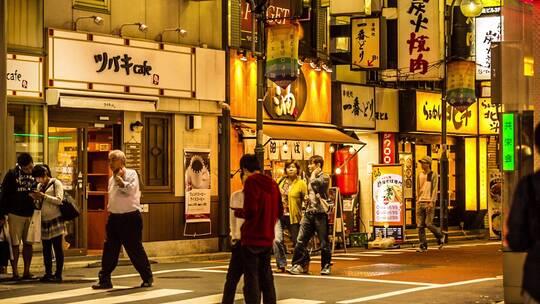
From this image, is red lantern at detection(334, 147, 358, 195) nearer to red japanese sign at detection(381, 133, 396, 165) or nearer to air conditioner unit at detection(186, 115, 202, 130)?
red japanese sign at detection(381, 133, 396, 165)

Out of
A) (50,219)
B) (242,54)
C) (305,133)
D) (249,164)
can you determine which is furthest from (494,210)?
(249,164)

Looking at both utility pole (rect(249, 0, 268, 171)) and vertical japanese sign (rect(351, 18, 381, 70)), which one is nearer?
utility pole (rect(249, 0, 268, 171))

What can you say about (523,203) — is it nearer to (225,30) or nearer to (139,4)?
(139,4)

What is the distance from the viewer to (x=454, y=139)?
119 ft

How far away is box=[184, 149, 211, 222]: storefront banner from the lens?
24281mm

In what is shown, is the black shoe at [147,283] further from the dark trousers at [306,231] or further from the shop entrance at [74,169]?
the shop entrance at [74,169]

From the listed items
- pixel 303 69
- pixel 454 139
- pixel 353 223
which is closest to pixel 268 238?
pixel 303 69

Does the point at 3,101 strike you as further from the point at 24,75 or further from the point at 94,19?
the point at 94,19

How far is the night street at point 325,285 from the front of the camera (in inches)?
579

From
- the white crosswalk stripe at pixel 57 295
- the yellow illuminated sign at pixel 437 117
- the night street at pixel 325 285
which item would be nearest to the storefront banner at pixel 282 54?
the night street at pixel 325 285

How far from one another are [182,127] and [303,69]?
5.17m

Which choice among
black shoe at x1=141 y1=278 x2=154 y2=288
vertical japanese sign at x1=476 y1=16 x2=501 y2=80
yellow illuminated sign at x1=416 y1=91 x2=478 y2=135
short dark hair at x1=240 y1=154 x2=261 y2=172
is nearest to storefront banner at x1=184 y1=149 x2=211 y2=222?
black shoe at x1=141 y1=278 x2=154 y2=288

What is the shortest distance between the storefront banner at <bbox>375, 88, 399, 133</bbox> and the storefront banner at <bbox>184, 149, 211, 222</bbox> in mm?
8445

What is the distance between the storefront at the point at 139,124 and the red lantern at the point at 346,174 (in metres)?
5.45
